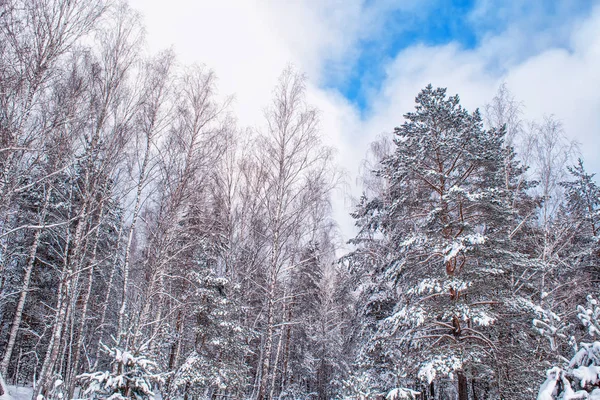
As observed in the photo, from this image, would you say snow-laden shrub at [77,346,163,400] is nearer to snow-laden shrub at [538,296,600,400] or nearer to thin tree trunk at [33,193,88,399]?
thin tree trunk at [33,193,88,399]

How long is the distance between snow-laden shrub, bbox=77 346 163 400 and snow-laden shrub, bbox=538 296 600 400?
5.46 m

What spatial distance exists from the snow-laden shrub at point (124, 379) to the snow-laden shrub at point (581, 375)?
5.46 metres

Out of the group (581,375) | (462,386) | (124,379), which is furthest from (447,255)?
(124,379)

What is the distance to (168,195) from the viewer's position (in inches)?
388

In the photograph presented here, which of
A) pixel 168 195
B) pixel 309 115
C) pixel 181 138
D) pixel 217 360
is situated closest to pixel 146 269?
pixel 168 195

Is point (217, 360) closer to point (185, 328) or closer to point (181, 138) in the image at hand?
point (185, 328)

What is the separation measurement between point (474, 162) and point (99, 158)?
34.5 ft

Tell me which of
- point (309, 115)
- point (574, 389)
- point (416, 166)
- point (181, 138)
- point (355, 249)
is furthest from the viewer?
point (355, 249)

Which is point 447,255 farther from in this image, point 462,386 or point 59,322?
point 59,322

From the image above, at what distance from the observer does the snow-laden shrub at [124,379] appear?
5305 millimetres

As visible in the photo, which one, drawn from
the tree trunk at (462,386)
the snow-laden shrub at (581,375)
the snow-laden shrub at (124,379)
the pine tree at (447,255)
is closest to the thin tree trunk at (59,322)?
the snow-laden shrub at (124,379)

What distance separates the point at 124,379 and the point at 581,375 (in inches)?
241

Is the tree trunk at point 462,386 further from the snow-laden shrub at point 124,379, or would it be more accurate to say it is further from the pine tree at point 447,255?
the snow-laden shrub at point 124,379

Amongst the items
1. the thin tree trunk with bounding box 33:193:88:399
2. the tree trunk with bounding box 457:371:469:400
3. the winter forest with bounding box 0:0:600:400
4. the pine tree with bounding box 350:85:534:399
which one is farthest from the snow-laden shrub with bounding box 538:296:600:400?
the thin tree trunk with bounding box 33:193:88:399
